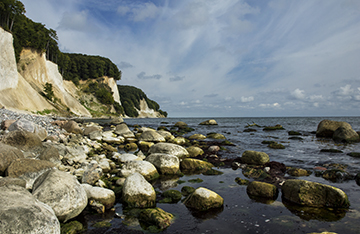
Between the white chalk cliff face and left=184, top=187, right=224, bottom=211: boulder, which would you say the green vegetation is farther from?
left=184, top=187, right=224, bottom=211: boulder

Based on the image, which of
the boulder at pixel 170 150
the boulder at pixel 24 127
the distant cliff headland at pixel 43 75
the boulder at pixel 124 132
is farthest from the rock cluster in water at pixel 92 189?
the distant cliff headland at pixel 43 75

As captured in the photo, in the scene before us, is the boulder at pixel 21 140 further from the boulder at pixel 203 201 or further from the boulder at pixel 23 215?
the boulder at pixel 203 201

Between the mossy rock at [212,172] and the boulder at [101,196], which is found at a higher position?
the boulder at [101,196]

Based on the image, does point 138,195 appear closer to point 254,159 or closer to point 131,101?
point 254,159

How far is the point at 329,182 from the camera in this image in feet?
24.3

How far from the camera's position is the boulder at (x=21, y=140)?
7.91 meters

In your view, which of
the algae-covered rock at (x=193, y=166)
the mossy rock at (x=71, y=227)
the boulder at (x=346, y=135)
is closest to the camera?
the mossy rock at (x=71, y=227)

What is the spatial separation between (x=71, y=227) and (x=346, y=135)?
23404mm

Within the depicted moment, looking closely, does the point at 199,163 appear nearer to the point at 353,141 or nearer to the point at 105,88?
the point at 353,141

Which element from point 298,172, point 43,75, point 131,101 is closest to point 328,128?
point 298,172

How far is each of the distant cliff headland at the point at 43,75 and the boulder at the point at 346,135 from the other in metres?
45.4

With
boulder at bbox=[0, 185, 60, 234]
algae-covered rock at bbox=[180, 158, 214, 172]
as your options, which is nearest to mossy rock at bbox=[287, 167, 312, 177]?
algae-covered rock at bbox=[180, 158, 214, 172]

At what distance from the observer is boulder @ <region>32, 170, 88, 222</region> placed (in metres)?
4.33

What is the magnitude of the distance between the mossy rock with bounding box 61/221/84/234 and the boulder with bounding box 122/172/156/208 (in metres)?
1.31
